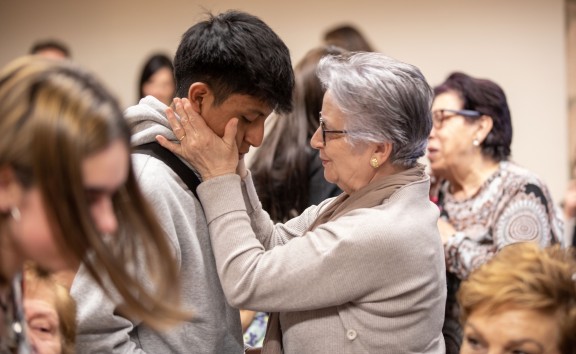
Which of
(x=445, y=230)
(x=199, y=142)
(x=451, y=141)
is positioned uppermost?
(x=199, y=142)

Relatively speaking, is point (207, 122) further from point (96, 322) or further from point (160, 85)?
point (160, 85)

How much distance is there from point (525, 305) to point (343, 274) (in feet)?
1.13

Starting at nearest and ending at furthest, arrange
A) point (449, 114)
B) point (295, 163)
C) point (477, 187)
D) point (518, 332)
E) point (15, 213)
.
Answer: point (15, 213), point (518, 332), point (295, 163), point (477, 187), point (449, 114)

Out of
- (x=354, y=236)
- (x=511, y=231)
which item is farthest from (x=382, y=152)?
(x=511, y=231)

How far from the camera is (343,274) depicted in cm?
171

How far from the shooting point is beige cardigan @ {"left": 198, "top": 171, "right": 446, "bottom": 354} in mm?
1708

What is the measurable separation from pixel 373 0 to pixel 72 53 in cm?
175

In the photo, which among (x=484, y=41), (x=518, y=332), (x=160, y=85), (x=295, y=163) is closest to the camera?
(x=518, y=332)

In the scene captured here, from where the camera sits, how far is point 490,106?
3092mm

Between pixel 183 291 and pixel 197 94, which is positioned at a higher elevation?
pixel 197 94

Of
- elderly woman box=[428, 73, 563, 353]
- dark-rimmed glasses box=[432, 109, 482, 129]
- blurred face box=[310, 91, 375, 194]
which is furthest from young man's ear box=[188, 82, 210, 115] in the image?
dark-rimmed glasses box=[432, 109, 482, 129]

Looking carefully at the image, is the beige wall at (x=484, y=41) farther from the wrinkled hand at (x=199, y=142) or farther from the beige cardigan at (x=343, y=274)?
the beige cardigan at (x=343, y=274)

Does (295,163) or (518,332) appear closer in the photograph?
(518,332)

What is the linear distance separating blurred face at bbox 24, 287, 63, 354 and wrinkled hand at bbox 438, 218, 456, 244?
1.54m
